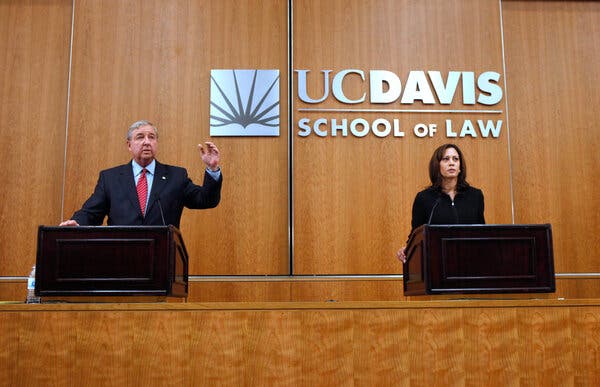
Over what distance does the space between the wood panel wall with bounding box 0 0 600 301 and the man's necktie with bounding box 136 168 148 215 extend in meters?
1.57

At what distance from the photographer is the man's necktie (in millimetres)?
3713

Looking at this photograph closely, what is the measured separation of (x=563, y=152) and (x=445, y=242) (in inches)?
129

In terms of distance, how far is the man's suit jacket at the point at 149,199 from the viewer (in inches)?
145

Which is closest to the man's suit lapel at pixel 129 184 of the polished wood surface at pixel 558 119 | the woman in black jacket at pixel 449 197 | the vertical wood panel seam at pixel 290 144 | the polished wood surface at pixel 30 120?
the woman in black jacket at pixel 449 197

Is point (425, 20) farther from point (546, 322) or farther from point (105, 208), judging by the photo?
point (546, 322)

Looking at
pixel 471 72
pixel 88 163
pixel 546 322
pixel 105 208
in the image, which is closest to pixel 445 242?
pixel 546 322

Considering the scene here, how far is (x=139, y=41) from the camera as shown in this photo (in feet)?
18.2

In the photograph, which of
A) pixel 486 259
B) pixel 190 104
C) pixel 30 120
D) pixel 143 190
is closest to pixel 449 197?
pixel 486 259

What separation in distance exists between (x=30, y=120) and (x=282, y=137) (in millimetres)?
2119

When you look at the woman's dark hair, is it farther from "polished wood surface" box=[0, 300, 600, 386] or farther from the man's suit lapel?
the man's suit lapel

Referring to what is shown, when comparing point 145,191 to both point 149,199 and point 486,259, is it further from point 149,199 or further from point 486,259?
point 486,259

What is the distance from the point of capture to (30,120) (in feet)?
18.1

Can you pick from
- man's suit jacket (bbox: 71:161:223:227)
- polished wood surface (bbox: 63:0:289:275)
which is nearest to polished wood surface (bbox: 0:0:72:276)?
polished wood surface (bbox: 63:0:289:275)

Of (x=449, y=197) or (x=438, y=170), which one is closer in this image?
(x=449, y=197)
